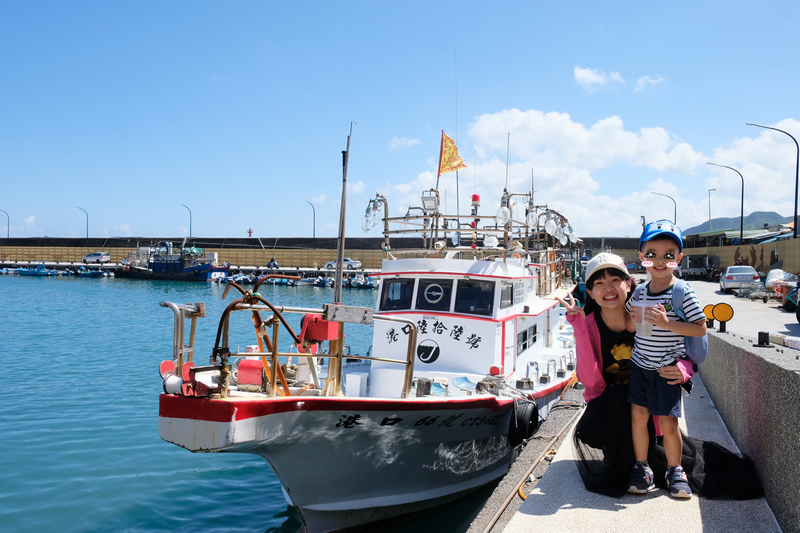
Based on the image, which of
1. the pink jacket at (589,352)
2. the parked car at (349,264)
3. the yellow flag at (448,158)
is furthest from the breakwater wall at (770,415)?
the parked car at (349,264)

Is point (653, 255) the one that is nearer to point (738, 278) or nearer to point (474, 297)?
point (474, 297)

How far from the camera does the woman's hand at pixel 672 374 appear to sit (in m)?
3.84

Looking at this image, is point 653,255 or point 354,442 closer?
point 653,255

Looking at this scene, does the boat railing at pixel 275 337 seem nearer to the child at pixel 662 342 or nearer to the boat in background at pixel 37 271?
the child at pixel 662 342

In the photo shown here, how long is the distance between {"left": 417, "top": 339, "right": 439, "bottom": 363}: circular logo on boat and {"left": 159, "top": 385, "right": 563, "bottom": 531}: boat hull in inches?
64.9

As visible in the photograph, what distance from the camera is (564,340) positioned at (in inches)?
575

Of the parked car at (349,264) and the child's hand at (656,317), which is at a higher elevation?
the child's hand at (656,317)

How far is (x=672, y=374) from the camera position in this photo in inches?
152

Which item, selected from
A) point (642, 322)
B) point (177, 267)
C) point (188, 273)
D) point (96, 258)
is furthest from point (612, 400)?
point (96, 258)

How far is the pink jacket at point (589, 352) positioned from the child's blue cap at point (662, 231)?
0.74 meters

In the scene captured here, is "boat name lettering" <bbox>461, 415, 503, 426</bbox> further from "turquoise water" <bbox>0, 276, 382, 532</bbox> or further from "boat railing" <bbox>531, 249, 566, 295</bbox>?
"boat railing" <bbox>531, 249, 566, 295</bbox>

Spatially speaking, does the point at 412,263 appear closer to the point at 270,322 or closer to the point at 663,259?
the point at 270,322

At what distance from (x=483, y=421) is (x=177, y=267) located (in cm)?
6561

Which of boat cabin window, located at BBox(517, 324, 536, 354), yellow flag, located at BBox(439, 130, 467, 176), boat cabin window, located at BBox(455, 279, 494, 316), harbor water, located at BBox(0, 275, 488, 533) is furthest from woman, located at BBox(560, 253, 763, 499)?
yellow flag, located at BBox(439, 130, 467, 176)
